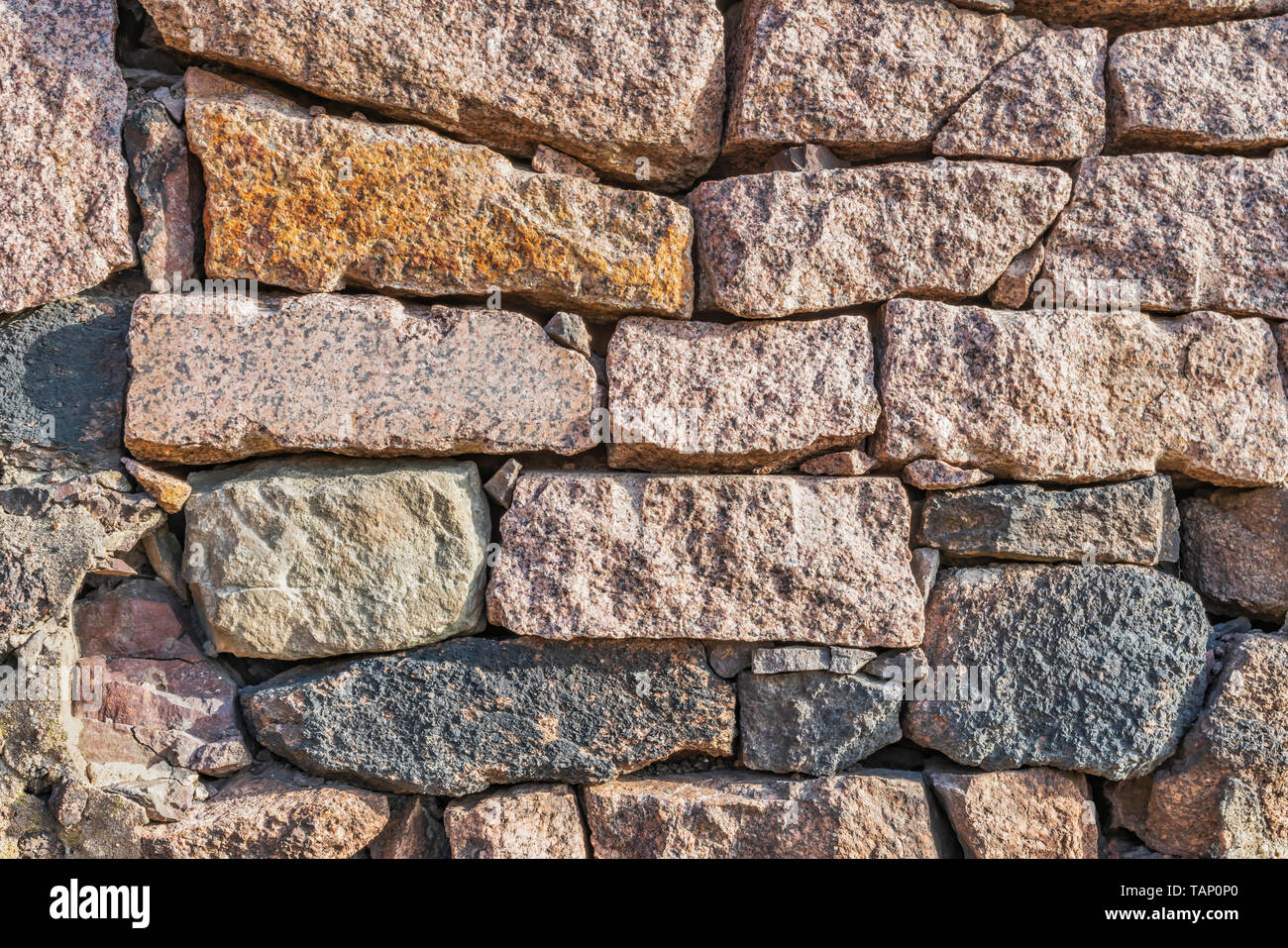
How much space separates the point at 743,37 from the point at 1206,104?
1198 mm

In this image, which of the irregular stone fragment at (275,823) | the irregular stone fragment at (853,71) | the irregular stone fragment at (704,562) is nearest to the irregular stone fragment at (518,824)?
the irregular stone fragment at (275,823)

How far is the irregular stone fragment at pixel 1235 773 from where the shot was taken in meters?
2.17

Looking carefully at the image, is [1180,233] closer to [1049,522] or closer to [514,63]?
[1049,522]

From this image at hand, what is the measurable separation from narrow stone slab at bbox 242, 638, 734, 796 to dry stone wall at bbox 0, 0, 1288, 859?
0.03ft

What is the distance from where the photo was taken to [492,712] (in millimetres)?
2092

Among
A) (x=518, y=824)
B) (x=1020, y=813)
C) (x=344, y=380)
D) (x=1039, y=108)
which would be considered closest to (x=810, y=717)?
(x=1020, y=813)

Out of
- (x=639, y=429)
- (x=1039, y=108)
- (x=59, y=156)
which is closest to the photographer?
(x=59, y=156)

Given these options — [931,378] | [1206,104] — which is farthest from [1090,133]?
[931,378]

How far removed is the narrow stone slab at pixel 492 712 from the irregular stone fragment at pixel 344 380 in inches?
20.1

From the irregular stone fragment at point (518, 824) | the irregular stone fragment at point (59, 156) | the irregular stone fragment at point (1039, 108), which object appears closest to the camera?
the irregular stone fragment at point (59, 156)

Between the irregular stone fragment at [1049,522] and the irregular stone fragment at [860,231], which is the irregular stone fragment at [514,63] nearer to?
the irregular stone fragment at [860,231]

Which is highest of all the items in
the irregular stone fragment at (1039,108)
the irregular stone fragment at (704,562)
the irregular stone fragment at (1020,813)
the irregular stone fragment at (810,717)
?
the irregular stone fragment at (1039,108)

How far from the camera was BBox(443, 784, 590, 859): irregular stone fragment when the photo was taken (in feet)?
6.86

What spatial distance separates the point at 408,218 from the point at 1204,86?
2030mm
